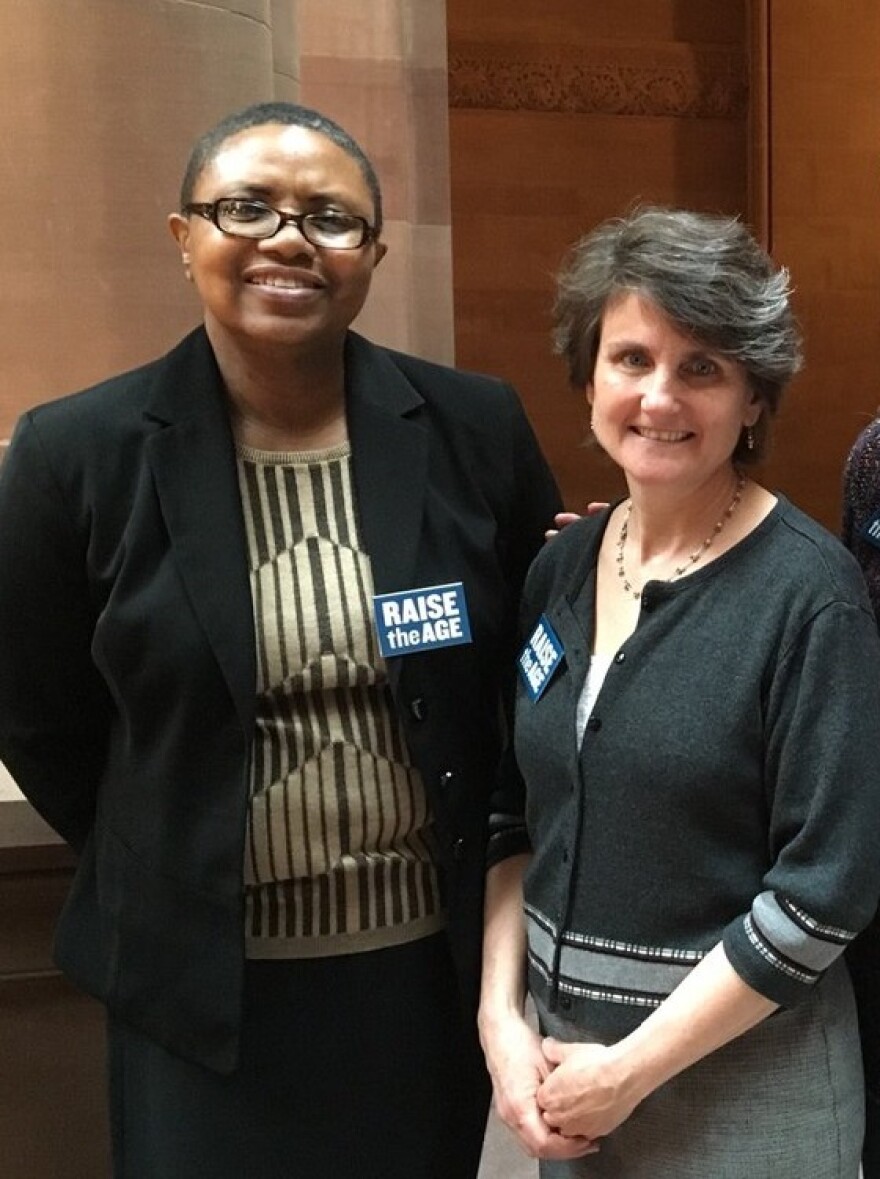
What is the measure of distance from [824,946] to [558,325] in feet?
2.34

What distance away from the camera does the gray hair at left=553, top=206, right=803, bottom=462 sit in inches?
51.8

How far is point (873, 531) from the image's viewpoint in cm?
149

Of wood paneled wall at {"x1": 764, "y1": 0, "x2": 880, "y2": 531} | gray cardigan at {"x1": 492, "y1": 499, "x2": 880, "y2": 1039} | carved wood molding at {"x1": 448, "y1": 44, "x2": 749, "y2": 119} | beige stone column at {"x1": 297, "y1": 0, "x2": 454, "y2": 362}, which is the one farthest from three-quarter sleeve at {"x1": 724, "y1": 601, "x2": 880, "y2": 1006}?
carved wood molding at {"x1": 448, "y1": 44, "x2": 749, "y2": 119}

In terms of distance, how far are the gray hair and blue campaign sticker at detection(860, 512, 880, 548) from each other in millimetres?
185

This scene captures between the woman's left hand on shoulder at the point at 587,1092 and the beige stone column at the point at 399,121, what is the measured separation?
2349 millimetres

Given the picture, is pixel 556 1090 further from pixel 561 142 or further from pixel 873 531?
pixel 561 142

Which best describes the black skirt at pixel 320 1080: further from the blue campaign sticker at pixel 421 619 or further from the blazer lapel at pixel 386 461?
the blazer lapel at pixel 386 461

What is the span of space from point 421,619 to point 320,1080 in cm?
58

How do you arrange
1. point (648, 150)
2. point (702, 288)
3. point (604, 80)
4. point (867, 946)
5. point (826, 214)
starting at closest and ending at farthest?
point (702, 288), point (867, 946), point (604, 80), point (648, 150), point (826, 214)

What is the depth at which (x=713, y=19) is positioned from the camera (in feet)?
18.1

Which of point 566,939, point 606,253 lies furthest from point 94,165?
point 566,939

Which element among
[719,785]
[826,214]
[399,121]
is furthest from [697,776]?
[826,214]

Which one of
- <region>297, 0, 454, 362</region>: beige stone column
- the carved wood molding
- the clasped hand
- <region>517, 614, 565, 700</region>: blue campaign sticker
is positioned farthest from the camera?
the carved wood molding

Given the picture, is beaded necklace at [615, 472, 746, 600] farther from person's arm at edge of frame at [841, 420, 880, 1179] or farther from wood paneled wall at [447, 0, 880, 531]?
wood paneled wall at [447, 0, 880, 531]
